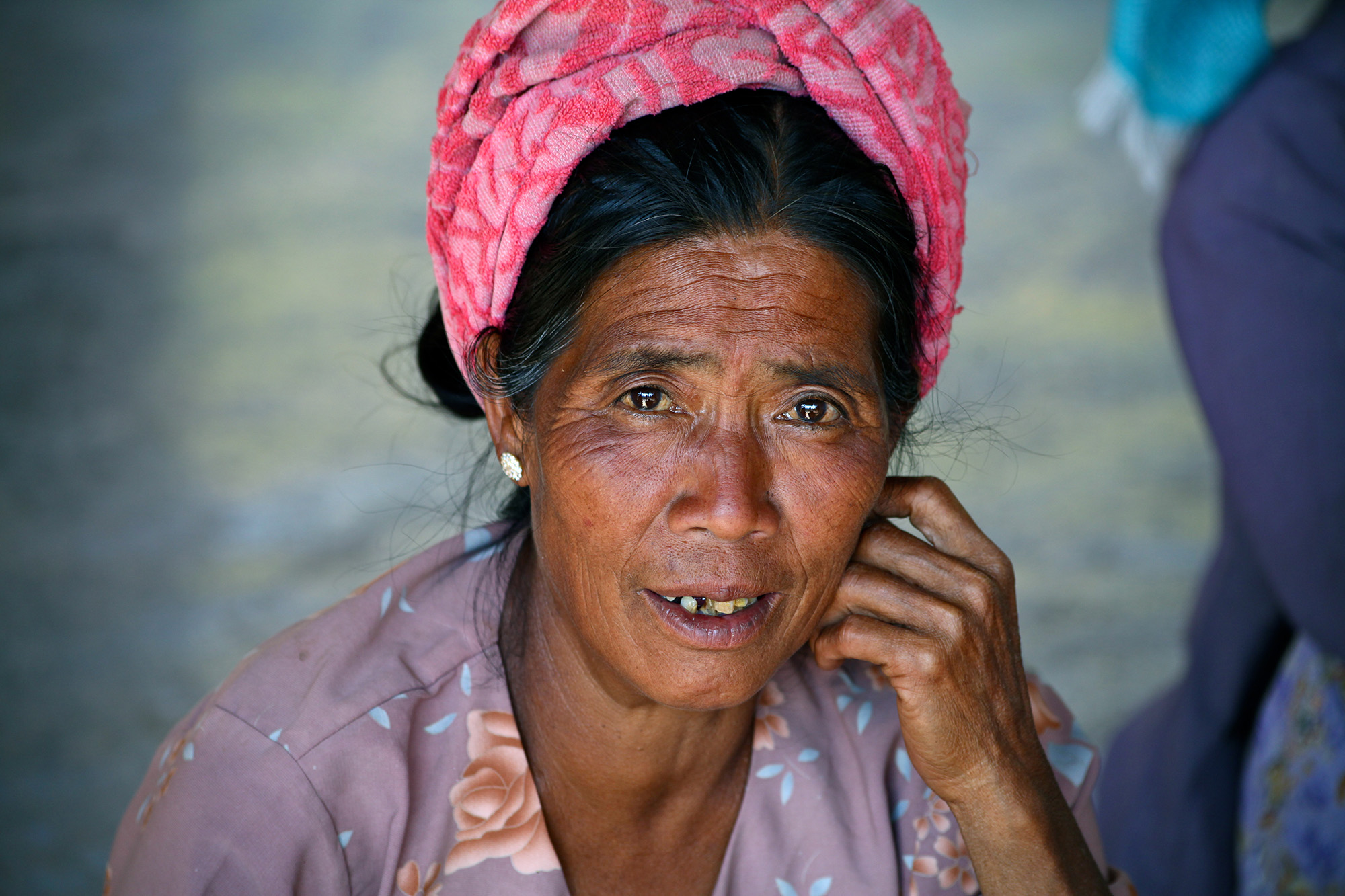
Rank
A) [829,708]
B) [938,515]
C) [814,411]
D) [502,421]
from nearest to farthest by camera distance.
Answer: [814,411]
[502,421]
[938,515]
[829,708]

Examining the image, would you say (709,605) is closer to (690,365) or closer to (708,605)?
(708,605)

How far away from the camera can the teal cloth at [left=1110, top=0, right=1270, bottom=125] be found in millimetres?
2754

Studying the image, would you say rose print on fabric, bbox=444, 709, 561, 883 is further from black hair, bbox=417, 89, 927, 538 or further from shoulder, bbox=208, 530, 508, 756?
black hair, bbox=417, 89, 927, 538

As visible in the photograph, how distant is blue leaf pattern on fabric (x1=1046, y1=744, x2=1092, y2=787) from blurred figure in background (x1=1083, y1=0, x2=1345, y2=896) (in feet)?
2.61

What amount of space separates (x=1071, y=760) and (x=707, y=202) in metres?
1.11

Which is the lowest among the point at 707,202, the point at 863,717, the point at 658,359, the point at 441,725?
the point at 863,717

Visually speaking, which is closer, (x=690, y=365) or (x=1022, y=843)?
(x=690, y=365)

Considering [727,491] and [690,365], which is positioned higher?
[690,365]

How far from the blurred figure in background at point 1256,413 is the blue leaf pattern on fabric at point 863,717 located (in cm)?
109

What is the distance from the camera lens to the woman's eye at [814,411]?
1.70 meters

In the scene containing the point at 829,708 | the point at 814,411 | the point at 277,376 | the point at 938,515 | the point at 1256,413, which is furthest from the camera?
the point at 277,376

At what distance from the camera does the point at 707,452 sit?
5.35 ft

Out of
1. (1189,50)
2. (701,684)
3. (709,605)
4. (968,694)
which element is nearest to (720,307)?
(709,605)

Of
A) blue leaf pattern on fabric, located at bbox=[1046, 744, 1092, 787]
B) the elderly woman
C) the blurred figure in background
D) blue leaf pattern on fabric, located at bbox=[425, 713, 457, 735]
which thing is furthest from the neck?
the blurred figure in background
